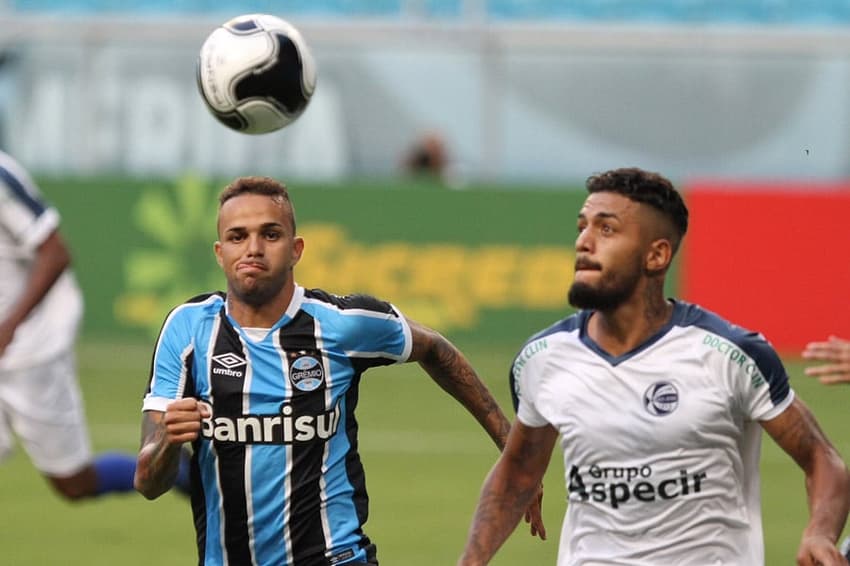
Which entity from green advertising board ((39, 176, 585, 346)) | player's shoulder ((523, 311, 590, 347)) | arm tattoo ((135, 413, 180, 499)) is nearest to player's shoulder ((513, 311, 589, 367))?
player's shoulder ((523, 311, 590, 347))

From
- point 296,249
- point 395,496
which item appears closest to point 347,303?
point 296,249

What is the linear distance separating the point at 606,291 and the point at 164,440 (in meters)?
1.33

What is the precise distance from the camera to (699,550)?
15.7 feet

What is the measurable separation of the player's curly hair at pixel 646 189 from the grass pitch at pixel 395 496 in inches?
162

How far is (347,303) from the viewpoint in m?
5.66

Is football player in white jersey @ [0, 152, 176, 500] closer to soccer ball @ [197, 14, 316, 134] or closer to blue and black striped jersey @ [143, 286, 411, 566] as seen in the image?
soccer ball @ [197, 14, 316, 134]

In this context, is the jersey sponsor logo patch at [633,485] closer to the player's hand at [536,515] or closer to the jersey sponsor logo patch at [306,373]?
the player's hand at [536,515]

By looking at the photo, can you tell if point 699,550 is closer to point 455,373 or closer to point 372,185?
point 455,373

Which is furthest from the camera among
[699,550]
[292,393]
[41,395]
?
[41,395]

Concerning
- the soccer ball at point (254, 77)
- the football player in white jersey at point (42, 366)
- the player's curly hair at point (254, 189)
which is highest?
the soccer ball at point (254, 77)

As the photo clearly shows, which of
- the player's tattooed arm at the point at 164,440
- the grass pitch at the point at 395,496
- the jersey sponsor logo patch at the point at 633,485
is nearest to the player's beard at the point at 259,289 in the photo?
the player's tattooed arm at the point at 164,440

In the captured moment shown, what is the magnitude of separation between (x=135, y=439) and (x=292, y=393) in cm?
720

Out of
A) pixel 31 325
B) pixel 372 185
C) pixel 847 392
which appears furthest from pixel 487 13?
pixel 31 325

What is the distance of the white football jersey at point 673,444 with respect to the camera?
188 inches
